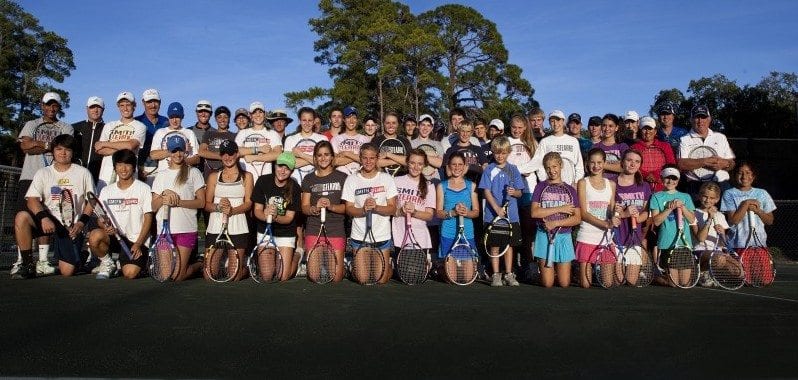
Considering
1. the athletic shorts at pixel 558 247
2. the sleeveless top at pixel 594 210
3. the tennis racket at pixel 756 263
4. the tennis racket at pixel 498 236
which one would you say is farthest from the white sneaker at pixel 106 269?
the tennis racket at pixel 756 263

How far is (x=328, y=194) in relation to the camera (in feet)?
23.9

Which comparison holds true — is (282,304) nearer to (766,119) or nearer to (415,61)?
(415,61)

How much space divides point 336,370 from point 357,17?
29.0 metres

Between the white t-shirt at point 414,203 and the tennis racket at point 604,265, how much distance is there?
188 centimetres

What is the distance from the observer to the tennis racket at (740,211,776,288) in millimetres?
6781

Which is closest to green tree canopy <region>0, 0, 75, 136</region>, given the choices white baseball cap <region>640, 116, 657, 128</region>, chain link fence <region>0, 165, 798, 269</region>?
chain link fence <region>0, 165, 798, 269</region>

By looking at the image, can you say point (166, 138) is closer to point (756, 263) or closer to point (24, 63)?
point (756, 263)

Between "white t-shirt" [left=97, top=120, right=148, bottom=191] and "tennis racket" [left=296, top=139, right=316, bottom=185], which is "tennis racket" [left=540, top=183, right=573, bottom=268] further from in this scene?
"white t-shirt" [left=97, top=120, right=148, bottom=191]

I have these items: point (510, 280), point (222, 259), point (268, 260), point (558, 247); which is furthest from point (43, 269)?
point (558, 247)

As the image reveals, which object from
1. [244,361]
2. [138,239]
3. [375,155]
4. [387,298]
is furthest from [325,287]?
[244,361]

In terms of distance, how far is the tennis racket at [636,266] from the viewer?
6.73m

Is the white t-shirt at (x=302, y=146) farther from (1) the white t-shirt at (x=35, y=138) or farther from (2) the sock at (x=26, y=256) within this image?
(2) the sock at (x=26, y=256)

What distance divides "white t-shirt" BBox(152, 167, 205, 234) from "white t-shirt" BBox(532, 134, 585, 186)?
4108mm

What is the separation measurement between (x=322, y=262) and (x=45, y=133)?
4.18 metres
